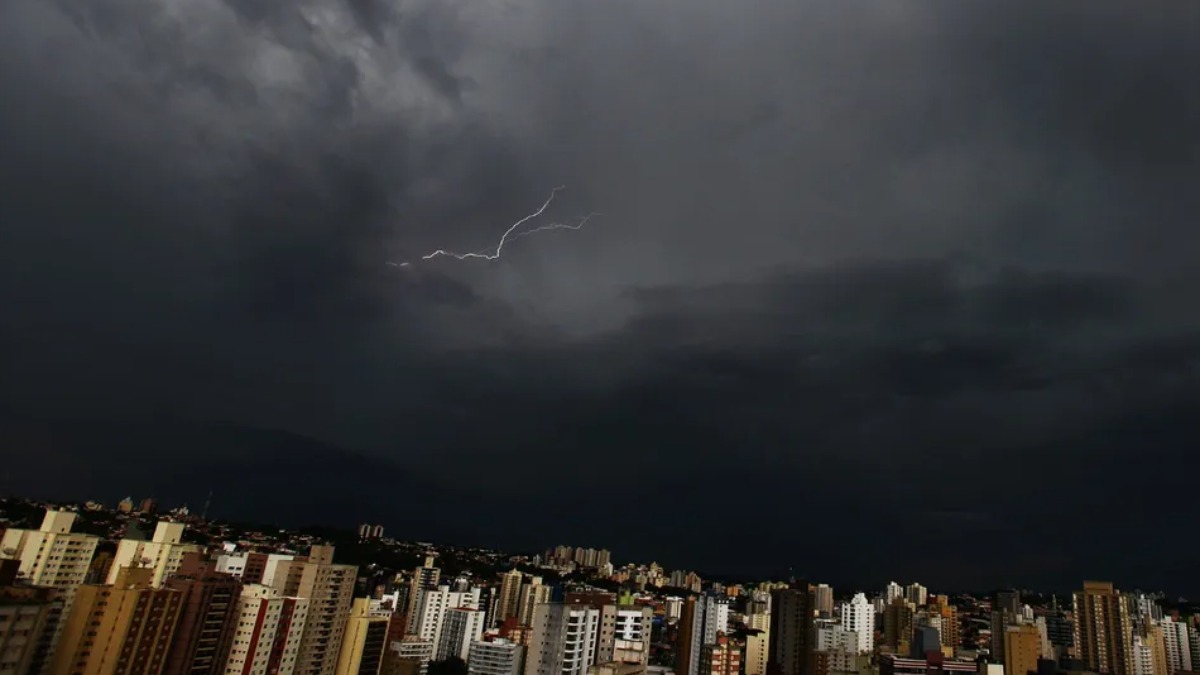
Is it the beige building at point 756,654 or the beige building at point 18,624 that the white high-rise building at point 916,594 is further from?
A: the beige building at point 18,624

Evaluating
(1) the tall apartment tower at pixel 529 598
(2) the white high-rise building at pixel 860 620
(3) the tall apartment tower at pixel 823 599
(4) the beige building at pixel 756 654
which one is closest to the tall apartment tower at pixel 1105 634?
(2) the white high-rise building at pixel 860 620

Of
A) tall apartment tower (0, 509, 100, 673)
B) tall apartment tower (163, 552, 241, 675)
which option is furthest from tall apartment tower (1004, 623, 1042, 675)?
tall apartment tower (0, 509, 100, 673)

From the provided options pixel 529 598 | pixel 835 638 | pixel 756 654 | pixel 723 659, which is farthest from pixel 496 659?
pixel 835 638

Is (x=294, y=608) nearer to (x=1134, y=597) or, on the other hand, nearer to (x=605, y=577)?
(x=605, y=577)

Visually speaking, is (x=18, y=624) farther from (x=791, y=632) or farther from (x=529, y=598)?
(x=791, y=632)

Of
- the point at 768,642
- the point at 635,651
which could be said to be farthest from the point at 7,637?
the point at 768,642
